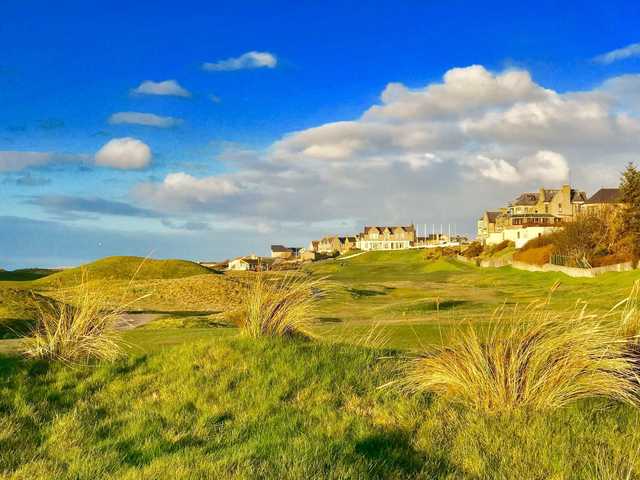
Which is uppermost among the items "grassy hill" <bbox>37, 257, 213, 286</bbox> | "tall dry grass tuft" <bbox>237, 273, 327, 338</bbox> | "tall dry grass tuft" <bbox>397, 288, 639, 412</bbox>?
"grassy hill" <bbox>37, 257, 213, 286</bbox>

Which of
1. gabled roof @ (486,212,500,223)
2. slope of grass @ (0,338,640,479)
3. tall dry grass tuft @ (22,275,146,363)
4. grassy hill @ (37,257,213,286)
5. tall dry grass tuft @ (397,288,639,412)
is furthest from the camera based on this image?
gabled roof @ (486,212,500,223)

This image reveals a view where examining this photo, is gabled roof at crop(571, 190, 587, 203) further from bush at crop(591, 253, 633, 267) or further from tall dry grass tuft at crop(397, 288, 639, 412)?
tall dry grass tuft at crop(397, 288, 639, 412)

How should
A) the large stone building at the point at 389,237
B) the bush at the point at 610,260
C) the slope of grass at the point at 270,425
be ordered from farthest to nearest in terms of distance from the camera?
the large stone building at the point at 389,237, the bush at the point at 610,260, the slope of grass at the point at 270,425

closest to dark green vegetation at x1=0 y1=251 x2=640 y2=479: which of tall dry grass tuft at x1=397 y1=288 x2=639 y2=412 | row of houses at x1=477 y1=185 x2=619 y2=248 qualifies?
tall dry grass tuft at x1=397 y1=288 x2=639 y2=412

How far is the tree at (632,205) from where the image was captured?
47500 millimetres

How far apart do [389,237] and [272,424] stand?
577 ft

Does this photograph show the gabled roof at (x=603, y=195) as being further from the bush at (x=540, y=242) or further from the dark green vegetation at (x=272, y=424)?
the dark green vegetation at (x=272, y=424)

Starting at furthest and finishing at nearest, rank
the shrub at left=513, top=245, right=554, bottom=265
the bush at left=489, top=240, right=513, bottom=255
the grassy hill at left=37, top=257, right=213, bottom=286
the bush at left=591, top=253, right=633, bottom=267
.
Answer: the bush at left=489, top=240, right=513, bottom=255 → the shrub at left=513, top=245, right=554, bottom=265 → the bush at left=591, top=253, right=633, bottom=267 → the grassy hill at left=37, top=257, right=213, bottom=286

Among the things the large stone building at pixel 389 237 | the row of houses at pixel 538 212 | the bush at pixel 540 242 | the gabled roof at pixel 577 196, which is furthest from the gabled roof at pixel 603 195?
the large stone building at pixel 389 237

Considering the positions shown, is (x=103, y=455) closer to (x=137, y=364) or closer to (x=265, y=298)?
(x=137, y=364)

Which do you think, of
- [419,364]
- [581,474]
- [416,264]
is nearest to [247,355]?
[419,364]

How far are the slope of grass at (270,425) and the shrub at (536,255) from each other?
58997 millimetres

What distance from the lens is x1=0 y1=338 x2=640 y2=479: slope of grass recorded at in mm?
5934

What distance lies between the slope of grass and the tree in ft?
143
